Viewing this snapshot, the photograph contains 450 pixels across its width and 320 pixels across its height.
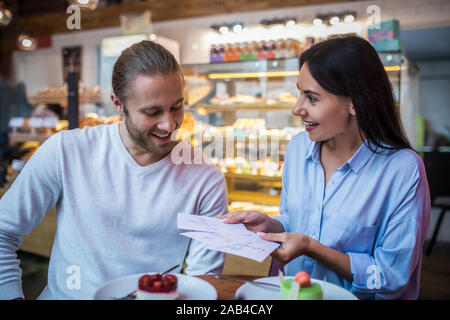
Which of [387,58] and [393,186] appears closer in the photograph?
[393,186]

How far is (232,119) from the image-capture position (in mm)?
3760

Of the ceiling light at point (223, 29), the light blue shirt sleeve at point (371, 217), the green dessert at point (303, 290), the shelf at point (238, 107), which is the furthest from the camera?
the ceiling light at point (223, 29)

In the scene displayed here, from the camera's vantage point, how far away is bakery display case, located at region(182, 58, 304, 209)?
3.48 metres

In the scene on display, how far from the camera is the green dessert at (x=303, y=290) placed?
995mm

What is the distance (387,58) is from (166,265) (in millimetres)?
2218

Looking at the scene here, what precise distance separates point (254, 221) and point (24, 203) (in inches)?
32.5

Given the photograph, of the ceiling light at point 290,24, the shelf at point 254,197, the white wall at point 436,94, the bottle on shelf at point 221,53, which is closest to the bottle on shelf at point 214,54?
the bottle on shelf at point 221,53

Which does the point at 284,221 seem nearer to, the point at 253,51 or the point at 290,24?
the point at 253,51

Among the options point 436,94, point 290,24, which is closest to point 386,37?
point 290,24

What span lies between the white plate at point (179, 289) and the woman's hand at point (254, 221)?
27cm

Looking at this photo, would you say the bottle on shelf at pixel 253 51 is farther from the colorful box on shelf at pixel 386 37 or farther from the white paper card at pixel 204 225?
the white paper card at pixel 204 225

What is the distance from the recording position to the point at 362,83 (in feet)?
4.67

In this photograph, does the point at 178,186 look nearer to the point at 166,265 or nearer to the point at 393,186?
the point at 166,265
